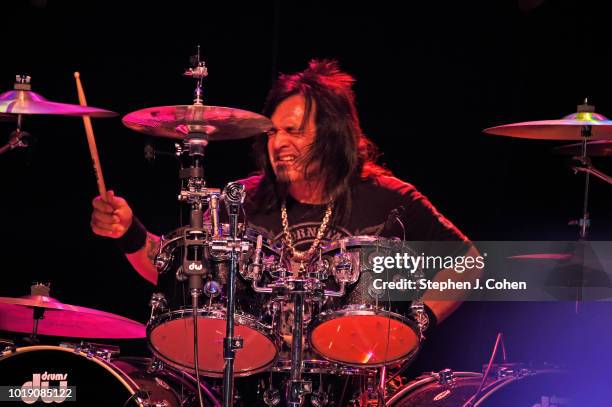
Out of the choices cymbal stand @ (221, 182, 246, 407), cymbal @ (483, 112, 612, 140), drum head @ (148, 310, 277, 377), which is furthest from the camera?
cymbal @ (483, 112, 612, 140)

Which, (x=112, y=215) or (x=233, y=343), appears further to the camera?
(x=112, y=215)

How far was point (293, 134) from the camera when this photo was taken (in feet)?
15.2

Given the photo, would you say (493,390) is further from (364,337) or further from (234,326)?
(234,326)

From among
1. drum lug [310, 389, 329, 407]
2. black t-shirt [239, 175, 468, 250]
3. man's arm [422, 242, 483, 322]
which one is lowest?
drum lug [310, 389, 329, 407]

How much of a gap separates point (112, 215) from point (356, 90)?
1368 mm

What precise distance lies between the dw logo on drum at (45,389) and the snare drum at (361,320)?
38.7 inches

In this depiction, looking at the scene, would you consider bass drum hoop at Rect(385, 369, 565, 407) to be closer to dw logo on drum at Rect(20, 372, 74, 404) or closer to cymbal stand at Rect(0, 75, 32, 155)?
dw logo on drum at Rect(20, 372, 74, 404)

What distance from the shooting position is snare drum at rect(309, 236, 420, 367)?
135 inches

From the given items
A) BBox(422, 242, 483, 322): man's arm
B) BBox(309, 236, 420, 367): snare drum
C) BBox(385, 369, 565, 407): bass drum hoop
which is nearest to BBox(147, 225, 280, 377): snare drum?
BBox(309, 236, 420, 367): snare drum

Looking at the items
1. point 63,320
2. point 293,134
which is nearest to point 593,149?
point 293,134

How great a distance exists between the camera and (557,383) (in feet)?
11.4

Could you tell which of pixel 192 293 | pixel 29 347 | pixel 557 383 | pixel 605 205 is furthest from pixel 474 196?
pixel 29 347

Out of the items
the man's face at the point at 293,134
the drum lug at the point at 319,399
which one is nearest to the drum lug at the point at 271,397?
the drum lug at the point at 319,399

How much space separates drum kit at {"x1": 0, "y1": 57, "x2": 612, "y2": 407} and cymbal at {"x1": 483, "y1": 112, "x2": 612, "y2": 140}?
0.09m
